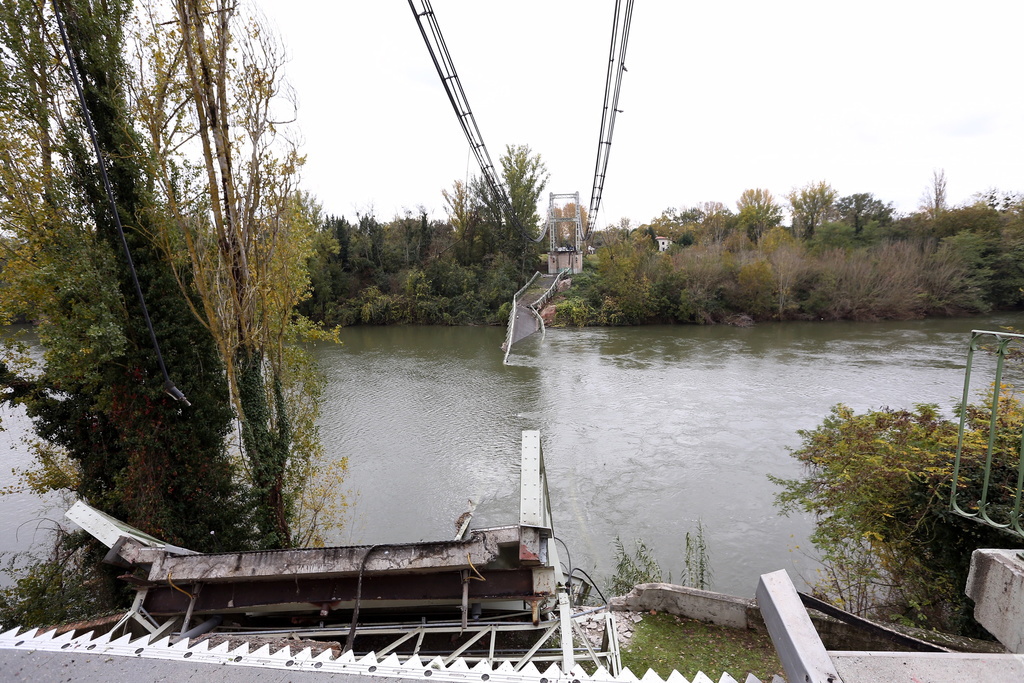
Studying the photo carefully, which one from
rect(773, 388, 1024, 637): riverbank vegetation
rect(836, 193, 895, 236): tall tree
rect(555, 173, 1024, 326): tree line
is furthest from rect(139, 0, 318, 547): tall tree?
rect(836, 193, 895, 236): tall tree

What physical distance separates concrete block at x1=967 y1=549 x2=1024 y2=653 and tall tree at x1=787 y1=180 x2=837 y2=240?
1529 inches

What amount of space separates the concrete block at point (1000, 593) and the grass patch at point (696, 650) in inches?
60.7

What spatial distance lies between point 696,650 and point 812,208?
41898mm

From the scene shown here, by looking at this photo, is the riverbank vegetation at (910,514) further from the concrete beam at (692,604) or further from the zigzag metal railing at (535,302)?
the zigzag metal railing at (535,302)

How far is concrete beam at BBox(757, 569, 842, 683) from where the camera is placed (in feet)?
4.97

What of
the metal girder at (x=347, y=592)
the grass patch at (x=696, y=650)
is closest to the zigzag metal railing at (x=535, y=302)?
the grass patch at (x=696, y=650)


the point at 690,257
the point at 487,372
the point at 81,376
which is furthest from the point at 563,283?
the point at 81,376

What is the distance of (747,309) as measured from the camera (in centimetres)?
2667

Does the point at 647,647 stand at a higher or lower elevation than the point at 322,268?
lower

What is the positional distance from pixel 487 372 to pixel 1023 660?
16.0m

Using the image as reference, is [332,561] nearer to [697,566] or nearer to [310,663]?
[310,663]

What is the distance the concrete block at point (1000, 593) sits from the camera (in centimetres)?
218

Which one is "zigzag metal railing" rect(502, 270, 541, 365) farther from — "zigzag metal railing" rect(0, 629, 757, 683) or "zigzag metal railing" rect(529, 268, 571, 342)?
"zigzag metal railing" rect(0, 629, 757, 683)

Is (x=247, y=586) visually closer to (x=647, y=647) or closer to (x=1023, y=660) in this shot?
(x=647, y=647)
